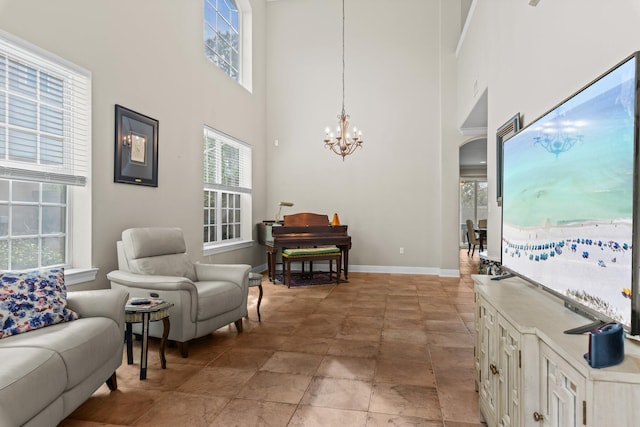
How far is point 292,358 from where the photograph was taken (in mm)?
2889

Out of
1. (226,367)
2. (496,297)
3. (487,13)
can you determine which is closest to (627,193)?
(496,297)

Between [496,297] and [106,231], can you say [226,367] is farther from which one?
[496,297]

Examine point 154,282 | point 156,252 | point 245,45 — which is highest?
point 245,45

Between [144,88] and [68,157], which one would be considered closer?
[68,157]

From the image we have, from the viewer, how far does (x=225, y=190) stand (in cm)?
572

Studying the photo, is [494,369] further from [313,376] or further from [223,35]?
[223,35]

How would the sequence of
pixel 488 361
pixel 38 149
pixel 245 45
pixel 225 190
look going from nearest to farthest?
1. pixel 488 361
2. pixel 38 149
3. pixel 225 190
4. pixel 245 45

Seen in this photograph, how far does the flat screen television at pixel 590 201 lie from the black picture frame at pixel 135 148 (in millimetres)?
3355

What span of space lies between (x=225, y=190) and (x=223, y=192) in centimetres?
11

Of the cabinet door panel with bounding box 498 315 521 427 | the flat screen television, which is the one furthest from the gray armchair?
the flat screen television

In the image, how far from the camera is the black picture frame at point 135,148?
11.3ft

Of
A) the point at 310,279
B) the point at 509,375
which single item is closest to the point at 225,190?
the point at 310,279

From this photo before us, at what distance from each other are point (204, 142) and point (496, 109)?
3665mm

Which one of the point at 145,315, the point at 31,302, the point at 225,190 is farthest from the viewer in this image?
the point at 225,190
